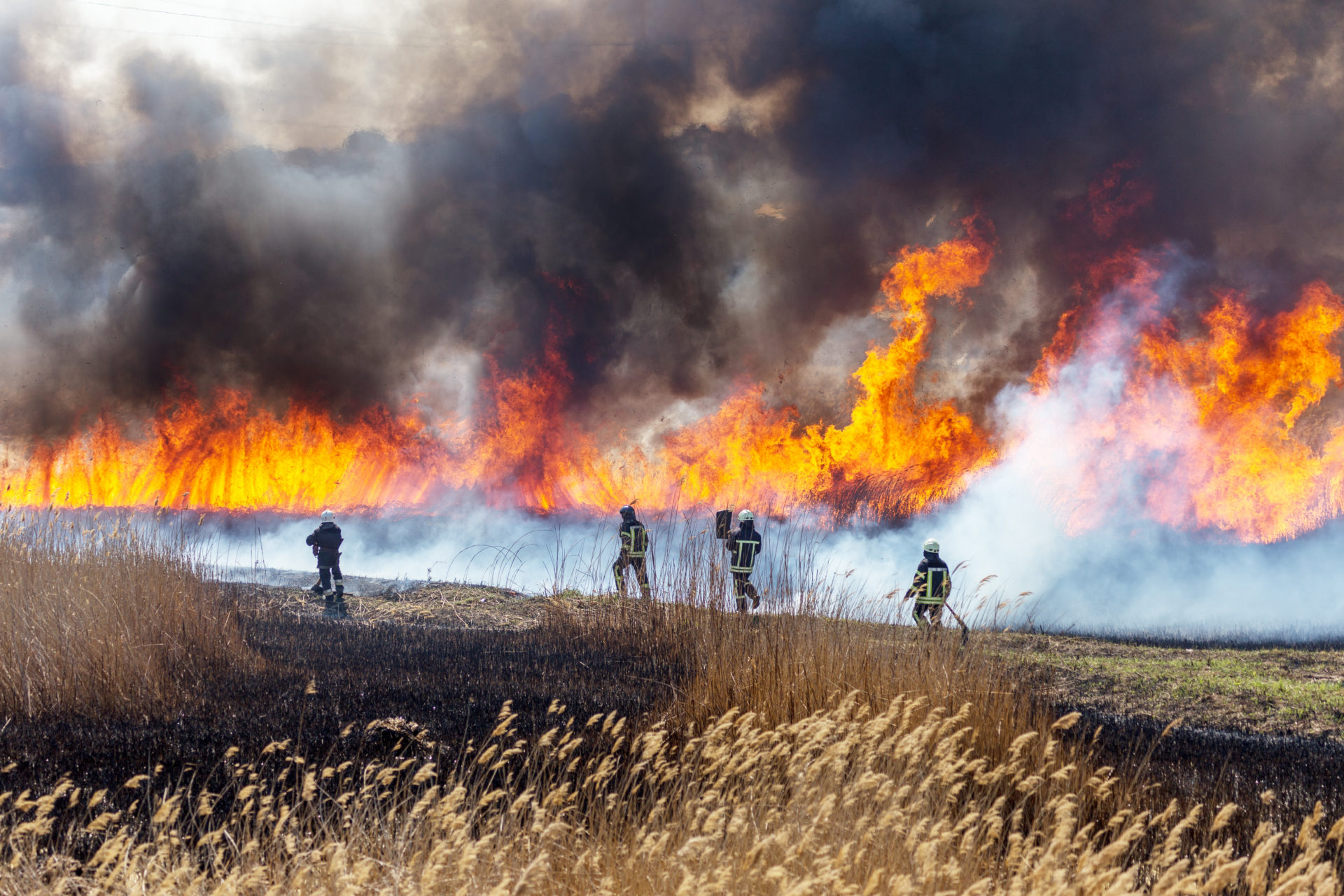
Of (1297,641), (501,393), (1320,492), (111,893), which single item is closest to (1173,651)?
(1297,641)

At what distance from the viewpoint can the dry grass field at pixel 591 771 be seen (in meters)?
3.15

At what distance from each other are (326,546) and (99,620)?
7.44 m

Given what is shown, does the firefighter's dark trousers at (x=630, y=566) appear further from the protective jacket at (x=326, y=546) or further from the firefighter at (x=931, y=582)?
the protective jacket at (x=326, y=546)

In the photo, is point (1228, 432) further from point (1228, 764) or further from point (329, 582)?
point (329, 582)

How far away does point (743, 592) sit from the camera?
9.05m

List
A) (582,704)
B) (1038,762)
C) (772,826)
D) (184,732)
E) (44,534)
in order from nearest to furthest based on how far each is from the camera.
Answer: (772,826), (1038,762), (184,732), (582,704), (44,534)

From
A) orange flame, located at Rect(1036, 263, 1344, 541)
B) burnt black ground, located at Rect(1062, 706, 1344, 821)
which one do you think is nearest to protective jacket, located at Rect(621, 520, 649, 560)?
burnt black ground, located at Rect(1062, 706, 1344, 821)

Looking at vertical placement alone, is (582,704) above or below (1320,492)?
below

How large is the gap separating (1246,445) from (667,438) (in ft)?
52.5

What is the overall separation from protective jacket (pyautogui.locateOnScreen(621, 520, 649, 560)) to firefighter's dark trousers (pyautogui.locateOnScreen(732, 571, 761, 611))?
3.24 m

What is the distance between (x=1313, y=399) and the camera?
72.5 ft

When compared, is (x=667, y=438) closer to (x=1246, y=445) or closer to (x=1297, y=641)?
(x=1246, y=445)

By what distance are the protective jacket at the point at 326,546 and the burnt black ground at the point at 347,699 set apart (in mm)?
2756

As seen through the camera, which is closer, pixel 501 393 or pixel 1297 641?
pixel 1297 641
